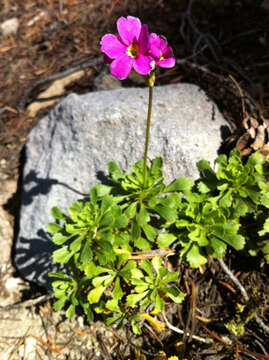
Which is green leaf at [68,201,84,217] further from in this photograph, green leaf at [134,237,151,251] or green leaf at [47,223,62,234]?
green leaf at [134,237,151,251]

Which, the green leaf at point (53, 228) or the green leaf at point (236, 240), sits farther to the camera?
the green leaf at point (53, 228)

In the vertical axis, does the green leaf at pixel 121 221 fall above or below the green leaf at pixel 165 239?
above

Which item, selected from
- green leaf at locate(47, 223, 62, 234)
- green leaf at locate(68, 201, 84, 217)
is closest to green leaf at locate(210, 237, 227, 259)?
green leaf at locate(68, 201, 84, 217)

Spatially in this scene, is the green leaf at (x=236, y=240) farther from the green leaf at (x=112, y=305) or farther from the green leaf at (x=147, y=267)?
the green leaf at (x=112, y=305)

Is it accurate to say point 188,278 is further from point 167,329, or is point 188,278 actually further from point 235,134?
point 235,134

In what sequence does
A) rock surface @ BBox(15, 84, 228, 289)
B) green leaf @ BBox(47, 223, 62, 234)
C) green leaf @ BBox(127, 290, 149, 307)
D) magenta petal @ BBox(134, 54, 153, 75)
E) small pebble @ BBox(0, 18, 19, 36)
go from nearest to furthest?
1. magenta petal @ BBox(134, 54, 153, 75)
2. green leaf @ BBox(127, 290, 149, 307)
3. green leaf @ BBox(47, 223, 62, 234)
4. rock surface @ BBox(15, 84, 228, 289)
5. small pebble @ BBox(0, 18, 19, 36)

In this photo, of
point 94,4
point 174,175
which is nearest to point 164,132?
point 174,175

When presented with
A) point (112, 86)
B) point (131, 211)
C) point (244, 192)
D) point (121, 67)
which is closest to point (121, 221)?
point (131, 211)

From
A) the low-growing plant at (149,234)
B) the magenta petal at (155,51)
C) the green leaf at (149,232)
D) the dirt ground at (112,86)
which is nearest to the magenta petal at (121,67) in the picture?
the magenta petal at (155,51)
